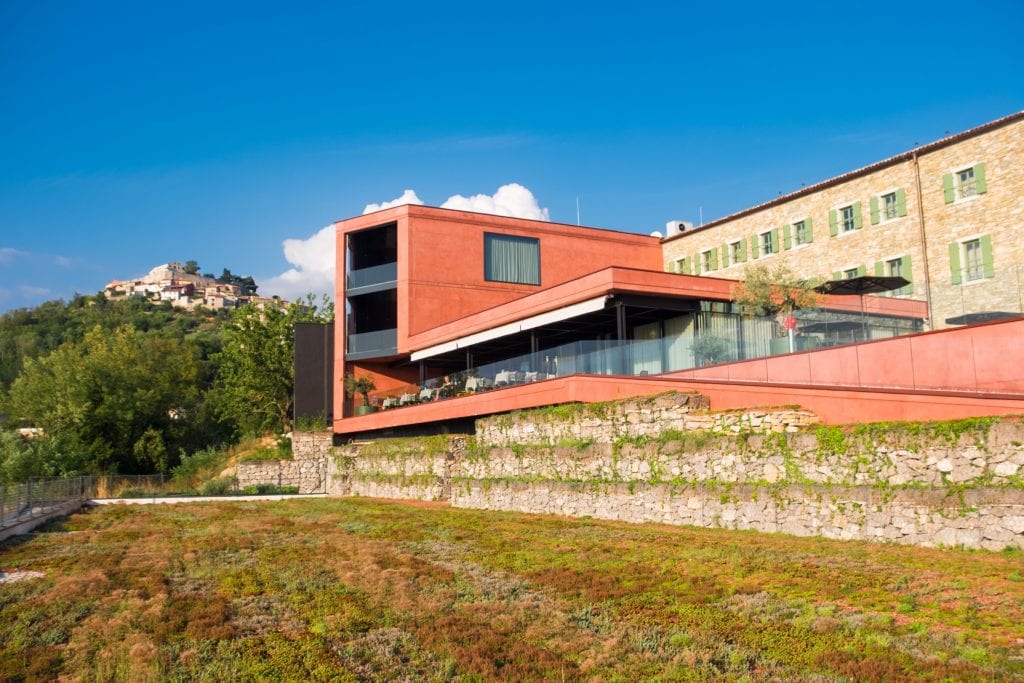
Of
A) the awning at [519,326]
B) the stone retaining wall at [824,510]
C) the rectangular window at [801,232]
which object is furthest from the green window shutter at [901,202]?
the stone retaining wall at [824,510]

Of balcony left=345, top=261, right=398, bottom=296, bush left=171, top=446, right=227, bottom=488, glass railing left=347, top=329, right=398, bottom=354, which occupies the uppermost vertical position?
balcony left=345, top=261, right=398, bottom=296

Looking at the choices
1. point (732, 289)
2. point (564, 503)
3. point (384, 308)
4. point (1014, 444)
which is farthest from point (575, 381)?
point (384, 308)

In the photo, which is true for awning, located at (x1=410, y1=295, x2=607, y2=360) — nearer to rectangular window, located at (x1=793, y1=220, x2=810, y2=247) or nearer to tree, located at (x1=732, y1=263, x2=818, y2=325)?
tree, located at (x1=732, y1=263, x2=818, y2=325)

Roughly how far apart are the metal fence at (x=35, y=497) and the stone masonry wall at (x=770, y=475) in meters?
14.4

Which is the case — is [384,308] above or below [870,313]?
above

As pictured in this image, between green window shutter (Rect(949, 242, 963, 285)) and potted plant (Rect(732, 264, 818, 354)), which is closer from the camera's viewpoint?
potted plant (Rect(732, 264, 818, 354))

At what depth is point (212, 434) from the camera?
62781mm

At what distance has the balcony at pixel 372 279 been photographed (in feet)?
136

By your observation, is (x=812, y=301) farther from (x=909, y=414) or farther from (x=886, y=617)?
(x=886, y=617)

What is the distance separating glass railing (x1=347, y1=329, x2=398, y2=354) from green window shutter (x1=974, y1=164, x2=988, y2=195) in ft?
88.5

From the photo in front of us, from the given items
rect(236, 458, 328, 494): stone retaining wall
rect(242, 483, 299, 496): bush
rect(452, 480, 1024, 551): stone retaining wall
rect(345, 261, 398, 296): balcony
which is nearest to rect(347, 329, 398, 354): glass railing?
rect(345, 261, 398, 296): balcony

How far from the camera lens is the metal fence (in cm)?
2355

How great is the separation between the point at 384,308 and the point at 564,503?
1017 inches

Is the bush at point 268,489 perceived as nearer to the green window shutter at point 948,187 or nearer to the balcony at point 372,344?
the balcony at point 372,344
